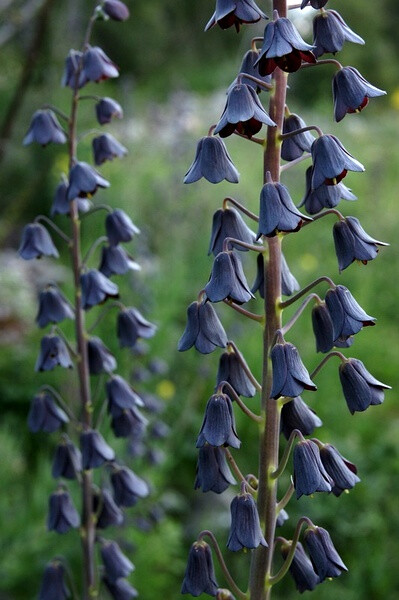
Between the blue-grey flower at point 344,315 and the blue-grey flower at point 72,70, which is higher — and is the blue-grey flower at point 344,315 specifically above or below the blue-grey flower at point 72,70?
below

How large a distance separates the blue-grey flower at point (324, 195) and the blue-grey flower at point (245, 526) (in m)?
0.51

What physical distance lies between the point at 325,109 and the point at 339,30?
34.6 ft

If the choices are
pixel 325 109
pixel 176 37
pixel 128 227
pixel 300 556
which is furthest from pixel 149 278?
pixel 176 37

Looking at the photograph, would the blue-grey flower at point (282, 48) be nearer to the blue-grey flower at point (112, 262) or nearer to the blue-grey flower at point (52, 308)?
the blue-grey flower at point (112, 262)

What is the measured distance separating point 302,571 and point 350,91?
862 mm

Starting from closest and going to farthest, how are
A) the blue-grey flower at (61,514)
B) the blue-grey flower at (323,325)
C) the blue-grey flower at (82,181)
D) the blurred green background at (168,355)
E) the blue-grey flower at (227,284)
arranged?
the blue-grey flower at (227,284) → the blue-grey flower at (323,325) → the blue-grey flower at (82,181) → the blue-grey flower at (61,514) → the blurred green background at (168,355)

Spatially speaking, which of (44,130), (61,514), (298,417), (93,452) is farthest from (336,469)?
(44,130)

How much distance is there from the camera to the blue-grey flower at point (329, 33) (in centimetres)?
139

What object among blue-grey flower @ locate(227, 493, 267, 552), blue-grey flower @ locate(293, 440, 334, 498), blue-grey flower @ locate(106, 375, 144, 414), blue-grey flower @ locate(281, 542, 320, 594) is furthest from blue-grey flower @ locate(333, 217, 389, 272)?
blue-grey flower @ locate(106, 375, 144, 414)

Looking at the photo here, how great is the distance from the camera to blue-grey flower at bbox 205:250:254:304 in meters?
1.38

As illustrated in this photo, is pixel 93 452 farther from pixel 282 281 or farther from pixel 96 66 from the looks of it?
pixel 96 66

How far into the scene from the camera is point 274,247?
4.78 feet

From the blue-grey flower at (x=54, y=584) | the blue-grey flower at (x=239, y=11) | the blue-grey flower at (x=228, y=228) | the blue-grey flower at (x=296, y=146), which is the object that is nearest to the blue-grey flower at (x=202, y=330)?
the blue-grey flower at (x=228, y=228)

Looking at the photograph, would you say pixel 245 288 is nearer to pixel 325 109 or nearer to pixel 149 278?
pixel 149 278
